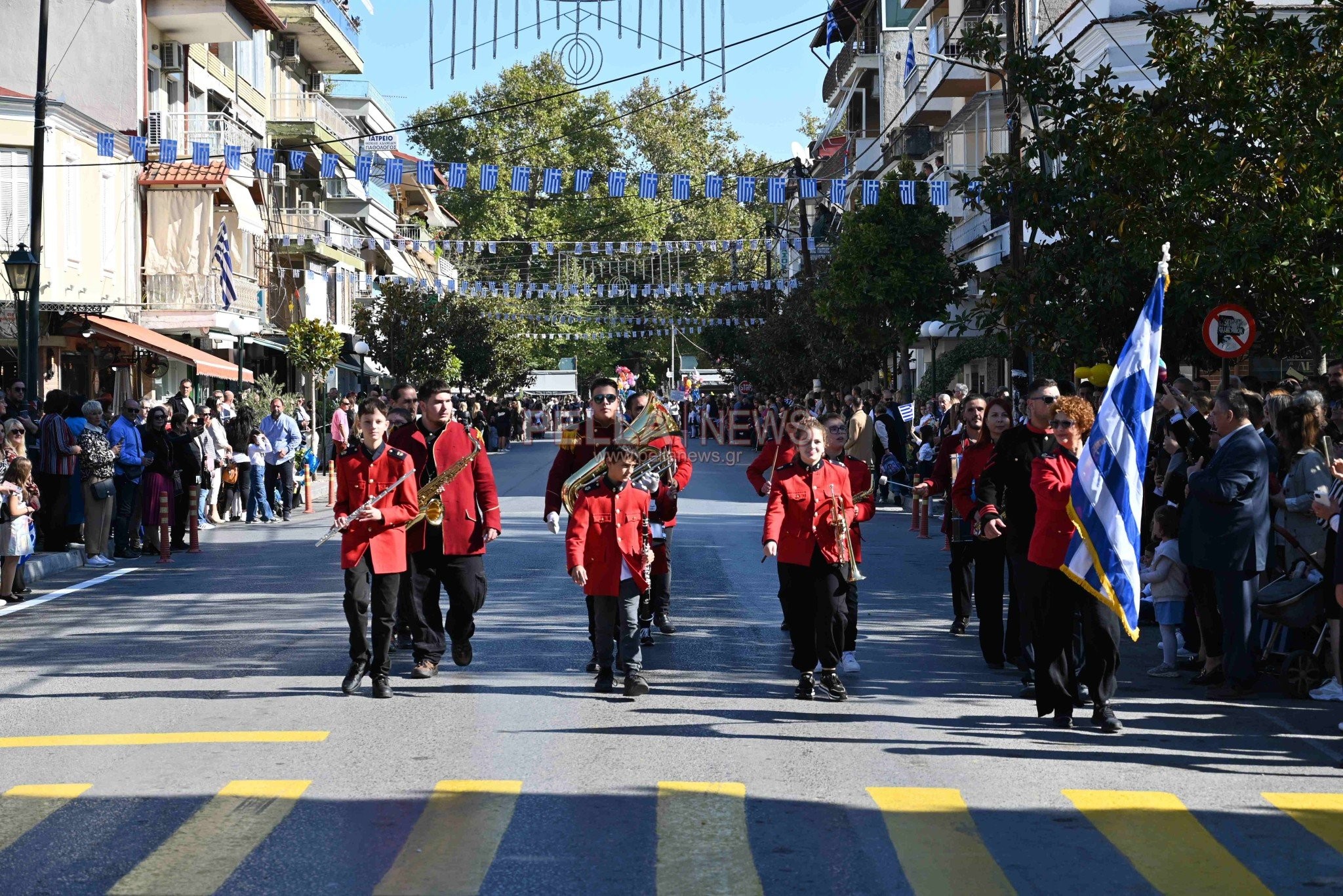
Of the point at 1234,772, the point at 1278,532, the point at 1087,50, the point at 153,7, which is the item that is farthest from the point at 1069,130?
the point at 153,7

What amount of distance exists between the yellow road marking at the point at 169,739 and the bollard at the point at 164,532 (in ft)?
30.2

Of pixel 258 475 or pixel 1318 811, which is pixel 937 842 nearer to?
pixel 1318 811

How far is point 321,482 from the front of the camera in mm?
31922

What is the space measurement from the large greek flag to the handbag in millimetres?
11457

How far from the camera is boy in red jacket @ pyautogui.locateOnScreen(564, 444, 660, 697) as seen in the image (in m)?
9.37

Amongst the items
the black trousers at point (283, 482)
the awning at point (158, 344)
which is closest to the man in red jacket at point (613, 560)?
the black trousers at point (283, 482)

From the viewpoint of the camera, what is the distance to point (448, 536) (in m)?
10.0

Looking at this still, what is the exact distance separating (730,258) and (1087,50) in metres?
57.0

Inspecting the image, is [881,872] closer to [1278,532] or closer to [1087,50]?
[1278,532]

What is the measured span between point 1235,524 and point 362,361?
140 ft

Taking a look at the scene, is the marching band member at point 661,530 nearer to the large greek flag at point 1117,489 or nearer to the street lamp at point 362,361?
the large greek flag at point 1117,489

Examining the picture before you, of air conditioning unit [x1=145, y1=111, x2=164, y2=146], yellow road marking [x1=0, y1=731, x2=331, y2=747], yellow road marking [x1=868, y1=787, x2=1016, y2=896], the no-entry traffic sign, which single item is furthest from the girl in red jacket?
air conditioning unit [x1=145, y1=111, x2=164, y2=146]

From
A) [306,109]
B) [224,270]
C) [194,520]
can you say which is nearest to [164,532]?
[194,520]

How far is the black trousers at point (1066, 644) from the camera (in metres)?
8.48
